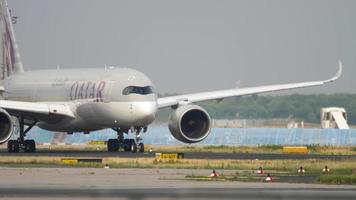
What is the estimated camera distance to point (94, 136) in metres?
95.5

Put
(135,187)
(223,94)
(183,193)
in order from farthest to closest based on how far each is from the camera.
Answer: (223,94)
(135,187)
(183,193)

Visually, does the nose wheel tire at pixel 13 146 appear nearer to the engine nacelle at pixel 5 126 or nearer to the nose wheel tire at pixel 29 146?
the nose wheel tire at pixel 29 146

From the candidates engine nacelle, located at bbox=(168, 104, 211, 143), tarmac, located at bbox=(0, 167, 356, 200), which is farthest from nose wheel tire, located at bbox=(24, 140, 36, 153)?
tarmac, located at bbox=(0, 167, 356, 200)

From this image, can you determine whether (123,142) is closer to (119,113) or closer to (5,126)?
(119,113)

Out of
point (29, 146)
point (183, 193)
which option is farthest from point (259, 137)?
point (183, 193)

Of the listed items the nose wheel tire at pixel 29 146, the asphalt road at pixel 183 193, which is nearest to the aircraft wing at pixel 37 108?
the nose wheel tire at pixel 29 146

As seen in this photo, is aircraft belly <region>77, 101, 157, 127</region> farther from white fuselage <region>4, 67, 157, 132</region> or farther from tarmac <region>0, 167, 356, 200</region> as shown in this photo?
tarmac <region>0, 167, 356, 200</region>

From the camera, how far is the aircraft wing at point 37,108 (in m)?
69.8

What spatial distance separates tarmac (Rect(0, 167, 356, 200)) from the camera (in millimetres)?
34500

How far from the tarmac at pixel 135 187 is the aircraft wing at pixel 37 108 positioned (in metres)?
18.4

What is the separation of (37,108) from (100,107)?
12.0 feet

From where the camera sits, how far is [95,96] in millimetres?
73562

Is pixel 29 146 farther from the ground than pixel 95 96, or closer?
closer

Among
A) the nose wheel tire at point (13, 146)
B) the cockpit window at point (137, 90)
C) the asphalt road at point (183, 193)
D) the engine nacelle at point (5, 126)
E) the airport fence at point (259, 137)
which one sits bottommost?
the asphalt road at point (183, 193)
